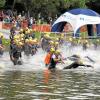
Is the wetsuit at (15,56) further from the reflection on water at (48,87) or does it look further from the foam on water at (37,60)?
the reflection on water at (48,87)

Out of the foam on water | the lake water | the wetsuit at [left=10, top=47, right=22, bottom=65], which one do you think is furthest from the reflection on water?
the wetsuit at [left=10, top=47, right=22, bottom=65]

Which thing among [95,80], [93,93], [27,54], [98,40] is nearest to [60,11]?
[98,40]

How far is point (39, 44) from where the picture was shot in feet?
148

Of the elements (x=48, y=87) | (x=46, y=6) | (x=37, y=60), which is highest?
(x=46, y=6)

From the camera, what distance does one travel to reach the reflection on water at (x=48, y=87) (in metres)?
18.2

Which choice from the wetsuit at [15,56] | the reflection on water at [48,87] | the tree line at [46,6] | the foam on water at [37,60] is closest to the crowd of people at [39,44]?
the wetsuit at [15,56]

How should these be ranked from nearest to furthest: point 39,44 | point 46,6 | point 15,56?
point 15,56, point 39,44, point 46,6

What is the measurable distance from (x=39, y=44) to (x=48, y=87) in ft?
78.9

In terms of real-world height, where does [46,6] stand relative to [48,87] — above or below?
above

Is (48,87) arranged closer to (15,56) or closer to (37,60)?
(15,56)

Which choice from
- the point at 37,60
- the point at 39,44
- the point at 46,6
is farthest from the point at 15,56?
the point at 46,6

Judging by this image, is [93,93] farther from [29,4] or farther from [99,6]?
[99,6]

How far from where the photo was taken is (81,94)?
62.5 ft

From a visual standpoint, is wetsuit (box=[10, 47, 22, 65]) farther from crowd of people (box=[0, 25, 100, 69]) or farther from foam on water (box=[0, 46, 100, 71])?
foam on water (box=[0, 46, 100, 71])
